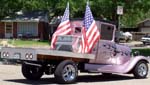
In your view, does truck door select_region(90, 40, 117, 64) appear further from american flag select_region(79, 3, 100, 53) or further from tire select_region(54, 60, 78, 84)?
tire select_region(54, 60, 78, 84)

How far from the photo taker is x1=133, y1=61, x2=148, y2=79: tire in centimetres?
1591

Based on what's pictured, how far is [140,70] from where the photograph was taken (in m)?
16.1

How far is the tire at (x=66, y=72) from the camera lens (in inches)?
534

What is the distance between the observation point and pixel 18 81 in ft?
47.3

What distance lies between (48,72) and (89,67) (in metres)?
1.33

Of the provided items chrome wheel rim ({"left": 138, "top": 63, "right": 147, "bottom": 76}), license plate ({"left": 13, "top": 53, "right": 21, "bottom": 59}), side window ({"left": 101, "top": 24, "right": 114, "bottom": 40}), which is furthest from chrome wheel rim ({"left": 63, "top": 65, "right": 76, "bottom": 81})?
chrome wheel rim ({"left": 138, "top": 63, "right": 147, "bottom": 76})

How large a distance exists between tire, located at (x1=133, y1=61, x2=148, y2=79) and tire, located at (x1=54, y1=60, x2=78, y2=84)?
2755 millimetres

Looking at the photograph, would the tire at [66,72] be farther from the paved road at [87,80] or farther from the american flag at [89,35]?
the american flag at [89,35]

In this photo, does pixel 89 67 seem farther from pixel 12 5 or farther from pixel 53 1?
pixel 12 5

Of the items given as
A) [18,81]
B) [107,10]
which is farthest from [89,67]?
[107,10]

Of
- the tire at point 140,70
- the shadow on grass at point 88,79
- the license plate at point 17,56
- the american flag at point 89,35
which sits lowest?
the shadow on grass at point 88,79

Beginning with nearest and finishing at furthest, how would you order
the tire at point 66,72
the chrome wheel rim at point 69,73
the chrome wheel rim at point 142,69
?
the tire at point 66,72, the chrome wheel rim at point 69,73, the chrome wheel rim at point 142,69

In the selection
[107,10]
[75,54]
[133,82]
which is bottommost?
[133,82]

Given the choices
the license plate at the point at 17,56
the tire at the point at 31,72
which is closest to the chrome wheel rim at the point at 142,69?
the tire at the point at 31,72
